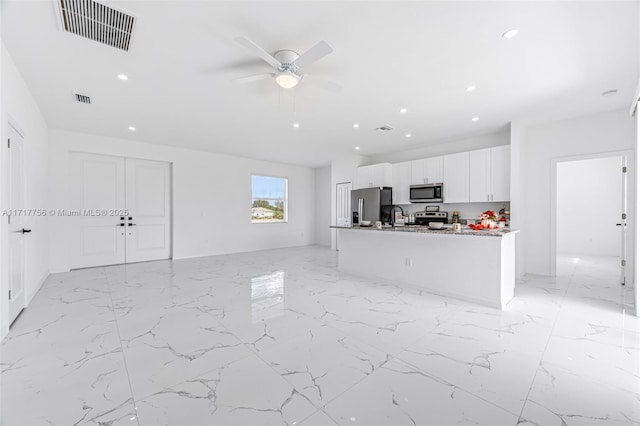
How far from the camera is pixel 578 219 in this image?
7266mm

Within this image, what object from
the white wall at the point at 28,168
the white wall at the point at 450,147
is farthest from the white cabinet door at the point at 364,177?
the white wall at the point at 28,168

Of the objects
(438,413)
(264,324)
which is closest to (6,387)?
(264,324)

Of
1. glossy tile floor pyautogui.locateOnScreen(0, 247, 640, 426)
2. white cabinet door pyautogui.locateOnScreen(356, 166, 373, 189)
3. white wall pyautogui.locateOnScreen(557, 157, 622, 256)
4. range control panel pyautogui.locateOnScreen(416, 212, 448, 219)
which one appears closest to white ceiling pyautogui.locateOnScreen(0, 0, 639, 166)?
range control panel pyautogui.locateOnScreen(416, 212, 448, 219)

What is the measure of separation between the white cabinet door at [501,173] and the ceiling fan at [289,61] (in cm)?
384

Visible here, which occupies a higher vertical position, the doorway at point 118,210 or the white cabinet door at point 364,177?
the white cabinet door at point 364,177

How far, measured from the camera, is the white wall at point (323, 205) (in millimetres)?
8969

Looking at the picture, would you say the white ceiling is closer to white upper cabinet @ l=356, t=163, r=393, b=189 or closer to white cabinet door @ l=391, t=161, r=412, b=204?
white cabinet door @ l=391, t=161, r=412, b=204

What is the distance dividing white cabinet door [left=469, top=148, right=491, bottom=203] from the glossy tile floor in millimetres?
2101

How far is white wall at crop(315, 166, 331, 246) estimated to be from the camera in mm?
8969

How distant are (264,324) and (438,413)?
1.71 metres

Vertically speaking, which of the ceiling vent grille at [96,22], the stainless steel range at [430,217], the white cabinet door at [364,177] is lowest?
the stainless steel range at [430,217]

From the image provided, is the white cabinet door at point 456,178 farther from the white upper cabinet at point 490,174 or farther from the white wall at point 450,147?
the white wall at point 450,147

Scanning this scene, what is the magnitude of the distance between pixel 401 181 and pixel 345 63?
4.27 meters

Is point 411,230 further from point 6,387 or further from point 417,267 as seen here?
point 6,387
